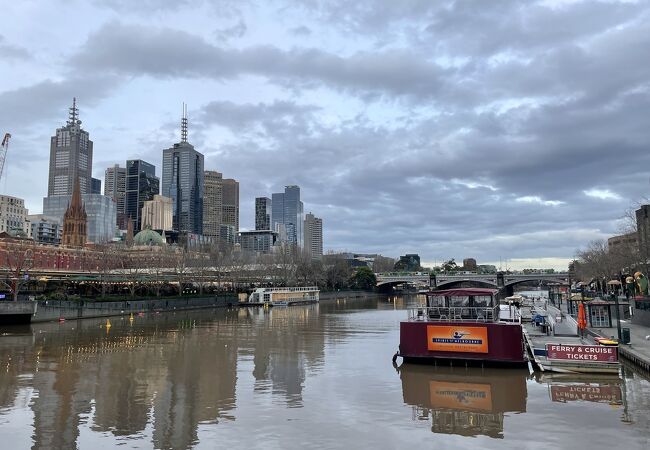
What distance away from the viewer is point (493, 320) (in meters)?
34.7

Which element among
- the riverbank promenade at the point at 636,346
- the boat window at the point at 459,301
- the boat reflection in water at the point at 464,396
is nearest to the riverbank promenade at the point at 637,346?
the riverbank promenade at the point at 636,346

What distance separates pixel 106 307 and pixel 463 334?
69.9 meters

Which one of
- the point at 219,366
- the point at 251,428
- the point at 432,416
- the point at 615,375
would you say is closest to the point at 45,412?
the point at 251,428

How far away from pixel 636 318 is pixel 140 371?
47148 millimetres

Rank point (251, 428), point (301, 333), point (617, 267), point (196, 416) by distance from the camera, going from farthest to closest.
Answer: point (617, 267), point (301, 333), point (196, 416), point (251, 428)

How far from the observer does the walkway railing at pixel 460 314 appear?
113 ft

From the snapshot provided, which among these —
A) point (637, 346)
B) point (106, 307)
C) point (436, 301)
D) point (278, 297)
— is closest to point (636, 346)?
point (637, 346)

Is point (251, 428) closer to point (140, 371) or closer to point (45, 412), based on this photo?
point (45, 412)

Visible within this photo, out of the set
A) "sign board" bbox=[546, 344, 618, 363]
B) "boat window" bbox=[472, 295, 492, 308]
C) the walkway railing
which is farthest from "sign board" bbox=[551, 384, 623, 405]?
"boat window" bbox=[472, 295, 492, 308]

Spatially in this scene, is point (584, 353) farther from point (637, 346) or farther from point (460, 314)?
point (637, 346)

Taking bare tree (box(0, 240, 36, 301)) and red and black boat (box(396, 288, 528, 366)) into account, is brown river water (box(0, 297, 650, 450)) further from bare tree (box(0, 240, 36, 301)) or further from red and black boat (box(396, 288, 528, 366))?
bare tree (box(0, 240, 36, 301))

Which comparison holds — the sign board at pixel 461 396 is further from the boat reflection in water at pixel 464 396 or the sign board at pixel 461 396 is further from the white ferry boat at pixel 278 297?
the white ferry boat at pixel 278 297

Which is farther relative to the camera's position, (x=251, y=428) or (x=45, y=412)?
(x=45, y=412)

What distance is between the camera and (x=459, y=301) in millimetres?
36031
